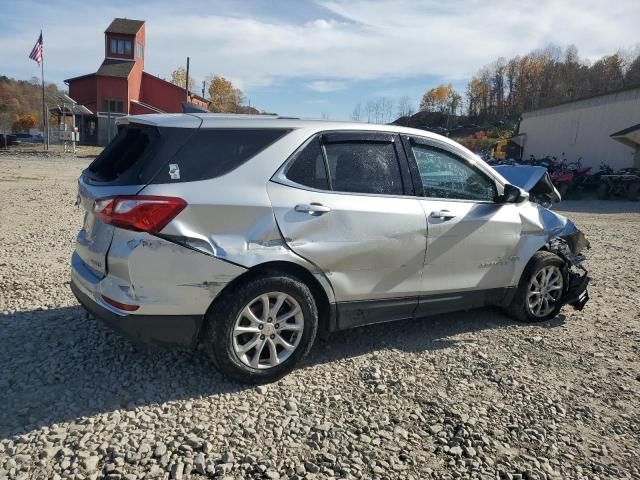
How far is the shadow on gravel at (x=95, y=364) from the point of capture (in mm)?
3121

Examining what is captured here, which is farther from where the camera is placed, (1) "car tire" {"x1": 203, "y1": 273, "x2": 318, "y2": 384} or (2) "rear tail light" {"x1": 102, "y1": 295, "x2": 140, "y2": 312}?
(1) "car tire" {"x1": 203, "y1": 273, "x2": 318, "y2": 384}

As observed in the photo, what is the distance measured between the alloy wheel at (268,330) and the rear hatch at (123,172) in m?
0.96

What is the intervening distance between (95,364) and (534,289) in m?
3.89

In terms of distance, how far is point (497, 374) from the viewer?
3.81m

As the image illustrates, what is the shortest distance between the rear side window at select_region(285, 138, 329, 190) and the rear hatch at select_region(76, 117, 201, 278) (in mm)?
697

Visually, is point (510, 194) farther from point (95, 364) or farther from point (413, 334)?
point (95, 364)

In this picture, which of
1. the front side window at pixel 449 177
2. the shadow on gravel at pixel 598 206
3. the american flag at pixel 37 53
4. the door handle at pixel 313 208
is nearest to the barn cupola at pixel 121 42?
the american flag at pixel 37 53

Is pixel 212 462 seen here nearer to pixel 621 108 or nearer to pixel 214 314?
pixel 214 314

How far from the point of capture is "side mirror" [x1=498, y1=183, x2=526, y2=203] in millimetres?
4367

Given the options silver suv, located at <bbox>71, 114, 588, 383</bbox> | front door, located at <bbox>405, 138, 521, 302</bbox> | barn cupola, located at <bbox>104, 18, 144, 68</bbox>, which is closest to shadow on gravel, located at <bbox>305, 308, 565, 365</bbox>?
silver suv, located at <bbox>71, 114, 588, 383</bbox>

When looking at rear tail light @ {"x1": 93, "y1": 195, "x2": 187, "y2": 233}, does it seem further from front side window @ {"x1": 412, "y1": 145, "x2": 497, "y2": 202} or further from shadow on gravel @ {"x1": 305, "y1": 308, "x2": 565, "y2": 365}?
front side window @ {"x1": 412, "y1": 145, "x2": 497, "y2": 202}

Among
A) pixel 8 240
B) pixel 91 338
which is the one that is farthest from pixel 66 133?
pixel 91 338

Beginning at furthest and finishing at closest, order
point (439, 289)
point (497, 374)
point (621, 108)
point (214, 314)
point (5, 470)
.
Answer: point (621, 108)
point (439, 289)
point (497, 374)
point (214, 314)
point (5, 470)

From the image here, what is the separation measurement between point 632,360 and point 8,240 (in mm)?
7801
